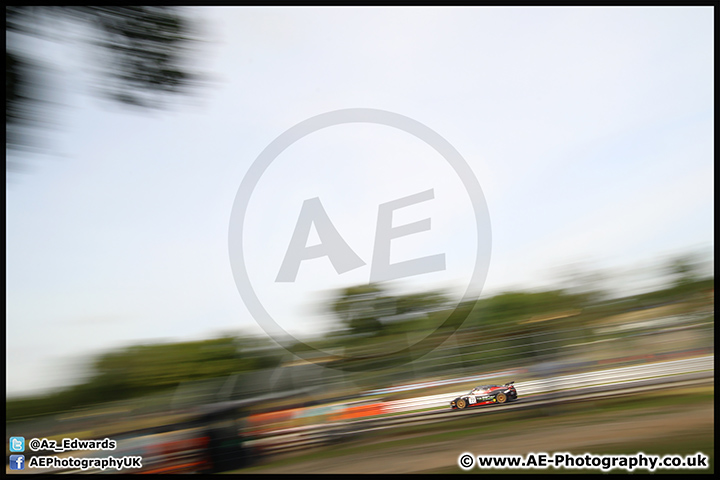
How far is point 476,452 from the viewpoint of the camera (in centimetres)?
241

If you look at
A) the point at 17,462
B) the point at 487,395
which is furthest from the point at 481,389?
the point at 17,462

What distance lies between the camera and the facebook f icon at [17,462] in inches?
93.9

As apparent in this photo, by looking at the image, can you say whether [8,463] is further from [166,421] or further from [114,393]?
[166,421]

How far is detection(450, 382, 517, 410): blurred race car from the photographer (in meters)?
2.40

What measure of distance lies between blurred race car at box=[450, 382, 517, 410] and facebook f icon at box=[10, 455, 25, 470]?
2.47m

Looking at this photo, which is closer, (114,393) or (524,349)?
(114,393)

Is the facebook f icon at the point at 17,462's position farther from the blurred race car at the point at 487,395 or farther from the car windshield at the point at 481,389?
the car windshield at the point at 481,389

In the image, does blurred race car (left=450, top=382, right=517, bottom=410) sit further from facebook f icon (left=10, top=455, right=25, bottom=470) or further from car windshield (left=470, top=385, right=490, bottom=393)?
facebook f icon (left=10, top=455, right=25, bottom=470)

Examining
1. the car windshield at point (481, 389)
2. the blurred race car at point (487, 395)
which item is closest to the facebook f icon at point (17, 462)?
the blurred race car at point (487, 395)

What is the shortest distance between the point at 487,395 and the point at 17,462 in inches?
107

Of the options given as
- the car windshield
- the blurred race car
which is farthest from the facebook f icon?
the car windshield

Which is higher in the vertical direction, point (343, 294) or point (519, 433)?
point (343, 294)
